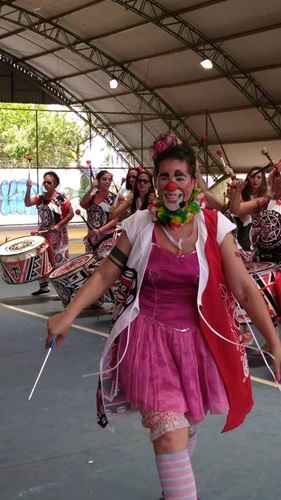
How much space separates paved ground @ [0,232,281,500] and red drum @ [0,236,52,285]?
3.19 m

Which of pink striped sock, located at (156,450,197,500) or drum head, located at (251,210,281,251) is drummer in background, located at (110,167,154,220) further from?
pink striped sock, located at (156,450,197,500)

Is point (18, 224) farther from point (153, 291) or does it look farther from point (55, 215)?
point (153, 291)

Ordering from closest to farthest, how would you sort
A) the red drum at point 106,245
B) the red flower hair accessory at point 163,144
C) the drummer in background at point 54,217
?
the red flower hair accessory at point 163,144
the red drum at point 106,245
the drummer in background at point 54,217

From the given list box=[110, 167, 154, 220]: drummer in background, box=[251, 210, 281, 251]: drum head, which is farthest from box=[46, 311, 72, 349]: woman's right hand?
box=[110, 167, 154, 220]: drummer in background

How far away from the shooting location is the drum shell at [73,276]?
7.20m

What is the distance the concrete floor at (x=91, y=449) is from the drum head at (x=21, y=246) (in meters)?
3.23

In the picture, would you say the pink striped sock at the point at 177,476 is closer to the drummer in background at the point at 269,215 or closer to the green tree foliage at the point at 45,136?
the drummer in background at the point at 269,215

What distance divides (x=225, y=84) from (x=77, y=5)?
482 centimetres

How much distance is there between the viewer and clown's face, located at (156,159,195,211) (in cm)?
278

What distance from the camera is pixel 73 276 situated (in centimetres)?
723

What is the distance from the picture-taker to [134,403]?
2777 millimetres

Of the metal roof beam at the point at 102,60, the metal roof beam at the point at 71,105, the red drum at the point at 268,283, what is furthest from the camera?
the metal roof beam at the point at 71,105

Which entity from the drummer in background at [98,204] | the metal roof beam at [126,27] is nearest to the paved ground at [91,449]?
the drummer in background at [98,204]

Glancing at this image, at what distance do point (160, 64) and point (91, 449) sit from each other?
63.2 ft
